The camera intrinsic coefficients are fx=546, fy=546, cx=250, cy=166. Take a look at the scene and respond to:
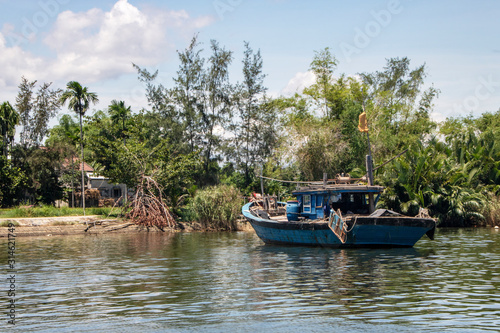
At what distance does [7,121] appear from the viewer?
2143 inches

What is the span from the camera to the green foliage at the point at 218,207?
42.1 metres

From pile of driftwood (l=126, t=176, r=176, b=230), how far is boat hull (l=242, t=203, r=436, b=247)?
57.5 feet

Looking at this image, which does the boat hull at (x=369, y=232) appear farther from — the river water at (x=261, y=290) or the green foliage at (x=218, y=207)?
the green foliage at (x=218, y=207)

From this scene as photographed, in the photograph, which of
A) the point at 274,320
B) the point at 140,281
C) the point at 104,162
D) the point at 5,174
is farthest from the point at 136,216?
the point at 274,320

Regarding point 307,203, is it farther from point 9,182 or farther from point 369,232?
point 9,182

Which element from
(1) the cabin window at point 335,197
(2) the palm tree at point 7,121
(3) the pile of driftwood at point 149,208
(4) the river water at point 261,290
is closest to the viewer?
(4) the river water at point 261,290

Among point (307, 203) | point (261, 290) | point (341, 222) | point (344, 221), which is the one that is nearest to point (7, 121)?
point (307, 203)

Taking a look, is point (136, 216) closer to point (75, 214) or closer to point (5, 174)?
point (75, 214)

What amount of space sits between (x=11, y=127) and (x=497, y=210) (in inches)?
1808

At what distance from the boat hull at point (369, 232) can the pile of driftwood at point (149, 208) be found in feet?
57.5

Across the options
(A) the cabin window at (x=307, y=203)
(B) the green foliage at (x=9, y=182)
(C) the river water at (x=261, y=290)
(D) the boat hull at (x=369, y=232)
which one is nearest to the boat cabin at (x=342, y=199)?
(A) the cabin window at (x=307, y=203)

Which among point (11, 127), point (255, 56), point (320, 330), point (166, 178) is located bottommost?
point (320, 330)

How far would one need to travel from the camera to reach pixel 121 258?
81.3 ft

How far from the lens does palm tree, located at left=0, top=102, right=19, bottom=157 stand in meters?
54.0
